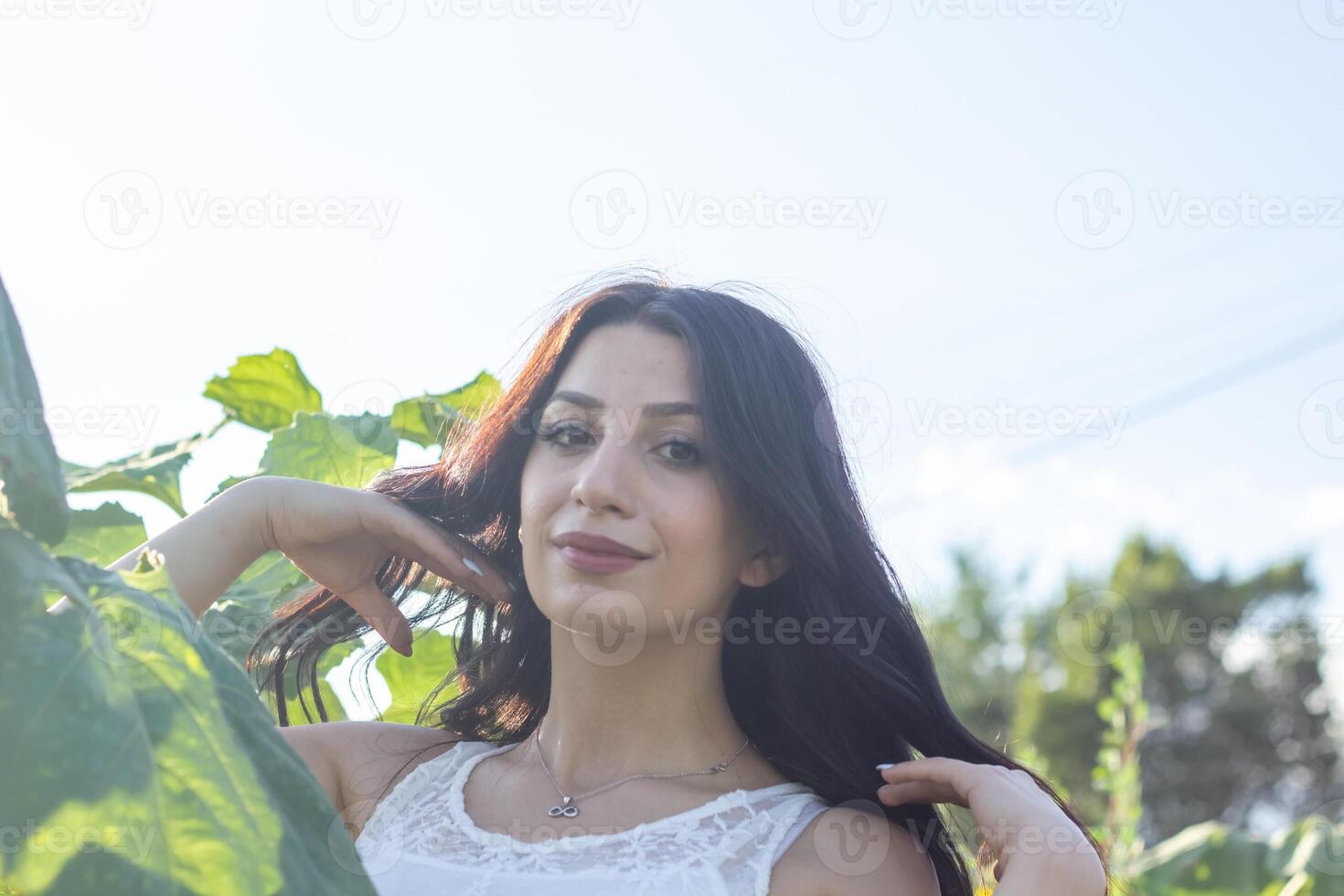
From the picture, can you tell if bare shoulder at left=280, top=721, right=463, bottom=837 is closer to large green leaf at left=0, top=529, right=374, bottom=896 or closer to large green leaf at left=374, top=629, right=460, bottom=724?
large green leaf at left=374, top=629, right=460, bottom=724

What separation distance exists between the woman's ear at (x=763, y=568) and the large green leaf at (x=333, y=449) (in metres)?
0.68

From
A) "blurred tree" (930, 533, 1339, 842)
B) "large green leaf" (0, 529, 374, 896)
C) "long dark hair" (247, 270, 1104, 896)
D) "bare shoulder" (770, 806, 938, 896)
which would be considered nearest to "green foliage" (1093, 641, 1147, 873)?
"long dark hair" (247, 270, 1104, 896)

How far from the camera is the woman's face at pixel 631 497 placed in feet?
6.01

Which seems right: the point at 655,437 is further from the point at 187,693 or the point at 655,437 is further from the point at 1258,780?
the point at 1258,780

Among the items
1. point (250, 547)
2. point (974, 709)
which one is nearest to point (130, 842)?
point (250, 547)

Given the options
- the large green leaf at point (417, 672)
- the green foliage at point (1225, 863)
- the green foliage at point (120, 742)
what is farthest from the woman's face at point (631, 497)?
the green foliage at point (1225, 863)

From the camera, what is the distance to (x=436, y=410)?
242 centimetres

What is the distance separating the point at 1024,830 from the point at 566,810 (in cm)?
69

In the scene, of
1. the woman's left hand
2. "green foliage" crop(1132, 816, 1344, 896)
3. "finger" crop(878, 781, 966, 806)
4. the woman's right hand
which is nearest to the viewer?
the woman's left hand

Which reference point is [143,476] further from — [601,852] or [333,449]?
[601,852]

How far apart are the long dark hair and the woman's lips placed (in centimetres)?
20

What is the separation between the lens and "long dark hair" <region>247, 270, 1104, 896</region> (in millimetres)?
1981

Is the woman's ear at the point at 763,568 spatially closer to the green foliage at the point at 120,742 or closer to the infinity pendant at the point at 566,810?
the infinity pendant at the point at 566,810

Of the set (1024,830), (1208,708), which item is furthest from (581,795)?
(1208,708)
